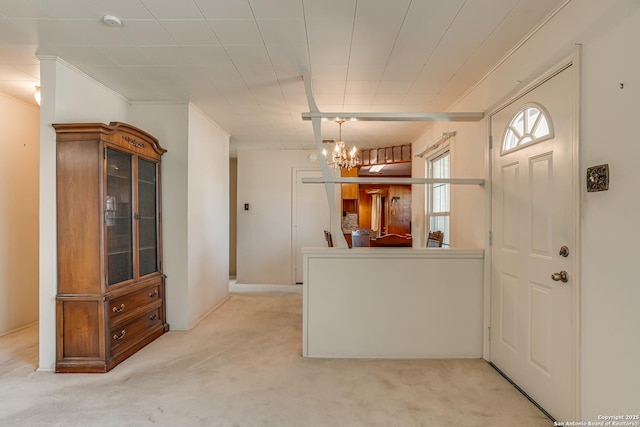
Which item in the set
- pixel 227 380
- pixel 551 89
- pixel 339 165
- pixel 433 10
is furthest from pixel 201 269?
pixel 551 89

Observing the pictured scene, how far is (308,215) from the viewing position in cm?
625

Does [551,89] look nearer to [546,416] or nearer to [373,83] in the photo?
[373,83]

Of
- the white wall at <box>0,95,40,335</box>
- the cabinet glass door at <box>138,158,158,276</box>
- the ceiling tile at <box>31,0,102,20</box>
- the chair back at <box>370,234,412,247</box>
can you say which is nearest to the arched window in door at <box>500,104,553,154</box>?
the chair back at <box>370,234,412,247</box>

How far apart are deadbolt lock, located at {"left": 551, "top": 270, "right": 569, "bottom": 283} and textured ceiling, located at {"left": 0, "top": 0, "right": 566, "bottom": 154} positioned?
5.07 feet

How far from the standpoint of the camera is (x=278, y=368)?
2.71 meters

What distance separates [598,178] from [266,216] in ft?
17.0

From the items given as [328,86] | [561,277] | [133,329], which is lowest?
[133,329]

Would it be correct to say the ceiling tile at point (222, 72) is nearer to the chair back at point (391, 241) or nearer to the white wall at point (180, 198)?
the white wall at point (180, 198)

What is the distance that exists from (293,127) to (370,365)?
3.27 meters

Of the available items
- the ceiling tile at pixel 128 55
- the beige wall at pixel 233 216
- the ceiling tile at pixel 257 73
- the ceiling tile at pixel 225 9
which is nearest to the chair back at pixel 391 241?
the ceiling tile at pixel 257 73

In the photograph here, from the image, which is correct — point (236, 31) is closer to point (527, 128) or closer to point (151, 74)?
point (151, 74)

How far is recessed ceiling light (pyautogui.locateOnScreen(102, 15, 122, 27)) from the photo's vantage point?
6.78 feet

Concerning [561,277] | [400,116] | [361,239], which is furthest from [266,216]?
[561,277]

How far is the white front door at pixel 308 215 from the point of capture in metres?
6.23
